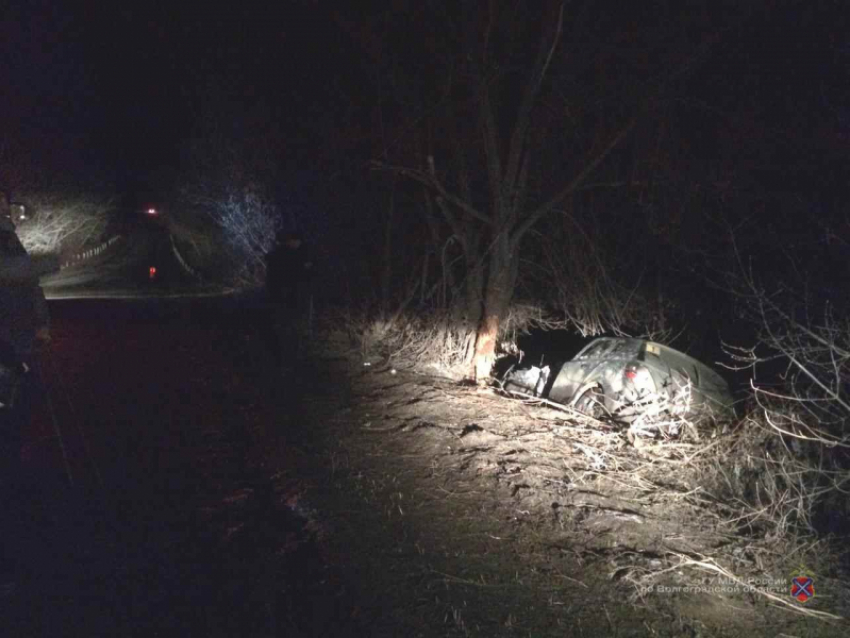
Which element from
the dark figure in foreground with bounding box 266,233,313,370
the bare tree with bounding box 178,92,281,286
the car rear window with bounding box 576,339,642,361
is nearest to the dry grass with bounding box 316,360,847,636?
the car rear window with bounding box 576,339,642,361

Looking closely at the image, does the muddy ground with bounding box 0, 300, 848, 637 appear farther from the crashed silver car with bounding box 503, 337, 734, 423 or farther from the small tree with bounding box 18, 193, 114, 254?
the small tree with bounding box 18, 193, 114, 254

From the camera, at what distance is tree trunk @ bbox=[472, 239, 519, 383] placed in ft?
34.0

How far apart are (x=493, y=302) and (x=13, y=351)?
6866mm

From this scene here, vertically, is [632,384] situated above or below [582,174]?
below

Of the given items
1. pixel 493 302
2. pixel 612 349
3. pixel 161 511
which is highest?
pixel 493 302

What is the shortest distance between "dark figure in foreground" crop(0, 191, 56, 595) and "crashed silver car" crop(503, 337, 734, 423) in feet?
21.1

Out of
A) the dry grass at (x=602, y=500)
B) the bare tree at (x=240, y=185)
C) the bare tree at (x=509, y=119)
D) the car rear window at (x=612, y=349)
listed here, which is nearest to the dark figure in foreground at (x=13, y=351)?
the dry grass at (x=602, y=500)

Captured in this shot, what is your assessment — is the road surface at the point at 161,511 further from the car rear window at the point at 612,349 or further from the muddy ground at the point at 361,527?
the car rear window at the point at 612,349

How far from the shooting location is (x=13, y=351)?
5.75 m

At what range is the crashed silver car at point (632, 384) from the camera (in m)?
7.70

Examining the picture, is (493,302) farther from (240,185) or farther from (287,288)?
(240,185)

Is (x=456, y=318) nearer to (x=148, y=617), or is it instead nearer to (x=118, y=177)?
(x=148, y=617)

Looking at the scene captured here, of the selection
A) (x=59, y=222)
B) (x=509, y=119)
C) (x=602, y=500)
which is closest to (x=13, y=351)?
(x=602, y=500)

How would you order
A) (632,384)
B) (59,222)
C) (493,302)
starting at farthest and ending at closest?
(59,222) → (493,302) → (632,384)
